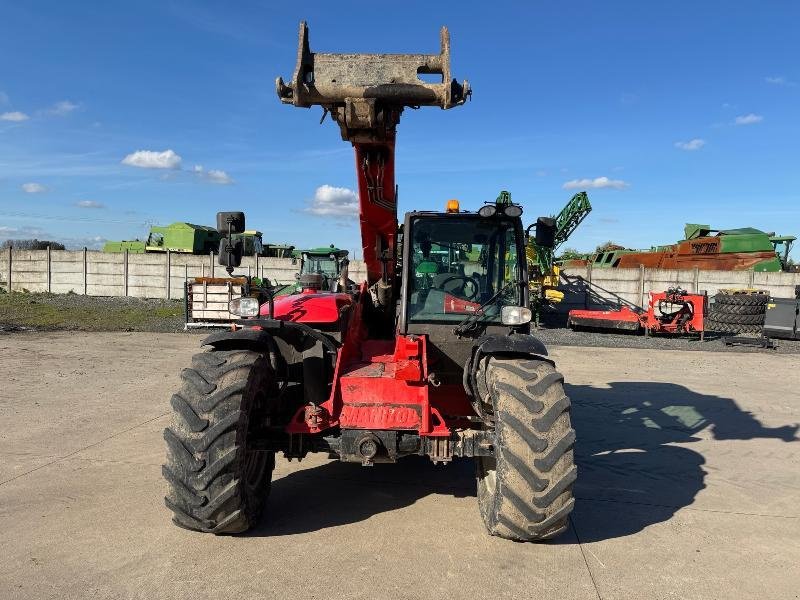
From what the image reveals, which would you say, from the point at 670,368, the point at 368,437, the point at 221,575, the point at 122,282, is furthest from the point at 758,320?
the point at 122,282

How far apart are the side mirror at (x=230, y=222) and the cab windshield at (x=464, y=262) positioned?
1445 mm

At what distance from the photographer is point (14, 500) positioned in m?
4.62

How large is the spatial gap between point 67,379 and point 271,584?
7574mm

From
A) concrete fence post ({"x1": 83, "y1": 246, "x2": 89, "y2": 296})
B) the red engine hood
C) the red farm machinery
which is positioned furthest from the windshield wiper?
concrete fence post ({"x1": 83, "y1": 246, "x2": 89, "y2": 296})

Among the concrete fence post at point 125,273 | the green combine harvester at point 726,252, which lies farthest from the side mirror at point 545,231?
the concrete fence post at point 125,273

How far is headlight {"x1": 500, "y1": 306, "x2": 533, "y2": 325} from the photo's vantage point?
4.55 m

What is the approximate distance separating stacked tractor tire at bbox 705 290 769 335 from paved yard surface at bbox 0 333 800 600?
890 centimetres

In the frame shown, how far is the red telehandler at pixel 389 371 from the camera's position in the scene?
3730mm

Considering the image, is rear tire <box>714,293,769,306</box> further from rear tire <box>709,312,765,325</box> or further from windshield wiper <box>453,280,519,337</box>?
windshield wiper <box>453,280,519,337</box>

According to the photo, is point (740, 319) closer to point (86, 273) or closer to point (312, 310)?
point (312, 310)

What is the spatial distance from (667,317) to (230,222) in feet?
51.4

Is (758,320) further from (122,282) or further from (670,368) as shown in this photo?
(122,282)

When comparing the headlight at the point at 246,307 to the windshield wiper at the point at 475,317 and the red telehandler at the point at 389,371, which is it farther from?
the windshield wiper at the point at 475,317

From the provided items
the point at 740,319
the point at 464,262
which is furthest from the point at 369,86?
the point at 740,319
